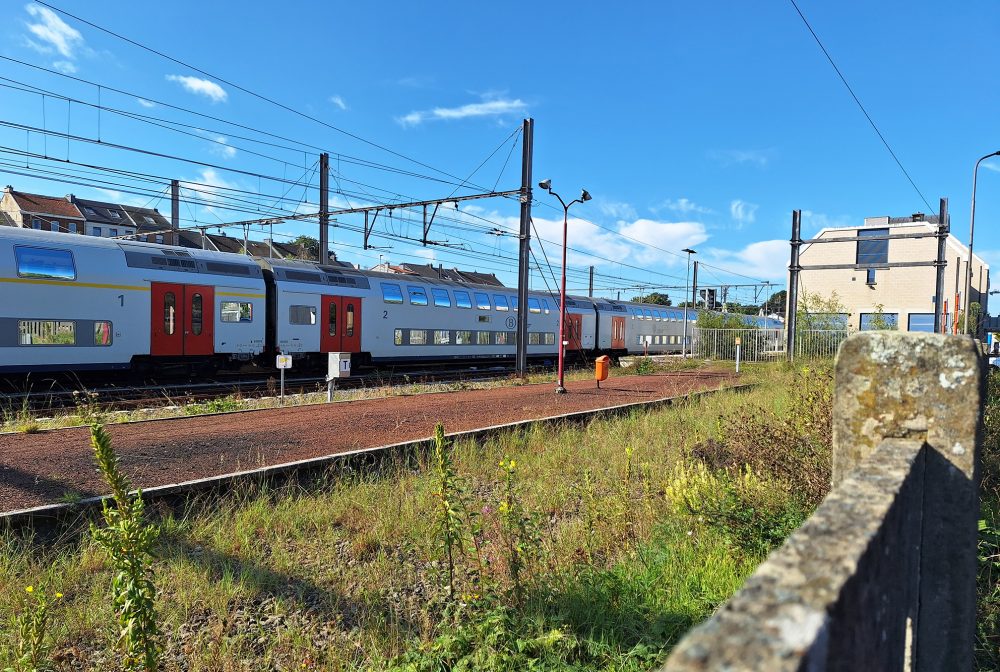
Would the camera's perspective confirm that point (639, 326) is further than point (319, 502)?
Yes

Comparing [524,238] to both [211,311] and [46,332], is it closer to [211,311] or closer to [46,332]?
[211,311]

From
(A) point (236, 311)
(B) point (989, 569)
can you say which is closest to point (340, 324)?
(A) point (236, 311)

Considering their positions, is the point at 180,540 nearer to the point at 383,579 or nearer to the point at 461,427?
the point at 383,579

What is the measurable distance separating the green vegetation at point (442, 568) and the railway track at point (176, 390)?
4923mm

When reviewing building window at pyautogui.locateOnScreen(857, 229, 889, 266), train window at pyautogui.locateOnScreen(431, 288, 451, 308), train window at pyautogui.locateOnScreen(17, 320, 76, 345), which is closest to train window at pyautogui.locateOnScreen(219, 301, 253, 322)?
train window at pyautogui.locateOnScreen(17, 320, 76, 345)

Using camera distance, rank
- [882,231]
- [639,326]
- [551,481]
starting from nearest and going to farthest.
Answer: [551,481], [639,326], [882,231]

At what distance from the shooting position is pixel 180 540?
5062mm

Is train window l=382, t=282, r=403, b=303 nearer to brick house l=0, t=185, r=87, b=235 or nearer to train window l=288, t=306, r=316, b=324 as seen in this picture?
train window l=288, t=306, r=316, b=324

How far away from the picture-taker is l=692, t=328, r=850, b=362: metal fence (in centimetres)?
2614

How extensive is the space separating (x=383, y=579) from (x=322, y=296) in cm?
1542

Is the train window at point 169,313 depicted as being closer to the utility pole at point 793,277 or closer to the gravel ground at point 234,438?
the gravel ground at point 234,438

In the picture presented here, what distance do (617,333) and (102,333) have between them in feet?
81.7

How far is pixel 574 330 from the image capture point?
2906 cm

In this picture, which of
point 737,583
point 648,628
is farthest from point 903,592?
point 737,583
